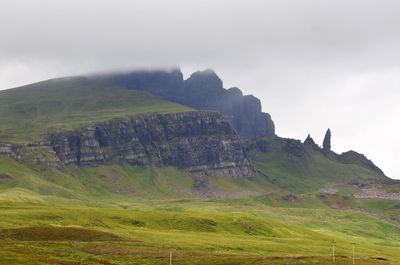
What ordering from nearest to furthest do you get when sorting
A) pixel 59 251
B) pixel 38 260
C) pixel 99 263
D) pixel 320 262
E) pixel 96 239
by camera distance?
pixel 38 260
pixel 99 263
pixel 320 262
pixel 59 251
pixel 96 239

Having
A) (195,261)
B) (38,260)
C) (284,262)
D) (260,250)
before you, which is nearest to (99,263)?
(38,260)

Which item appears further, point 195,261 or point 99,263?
point 195,261

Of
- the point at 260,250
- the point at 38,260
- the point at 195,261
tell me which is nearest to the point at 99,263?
the point at 38,260

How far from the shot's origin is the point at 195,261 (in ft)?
462

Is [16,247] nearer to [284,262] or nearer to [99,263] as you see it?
[99,263]

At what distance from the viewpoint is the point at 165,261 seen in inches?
5541

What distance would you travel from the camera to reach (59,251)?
148 metres

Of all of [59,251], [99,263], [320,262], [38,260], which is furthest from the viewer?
[59,251]

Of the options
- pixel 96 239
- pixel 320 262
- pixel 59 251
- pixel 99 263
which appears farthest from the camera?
pixel 96 239

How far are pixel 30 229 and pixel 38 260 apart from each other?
67.5 m

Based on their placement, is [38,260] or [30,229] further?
[30,229]

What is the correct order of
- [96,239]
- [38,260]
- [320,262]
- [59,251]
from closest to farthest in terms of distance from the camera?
[38,260]
[320,262]
[59,251]
[96,239]

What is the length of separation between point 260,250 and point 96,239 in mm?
50120

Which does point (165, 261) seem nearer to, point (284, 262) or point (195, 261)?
point (195, 261)
